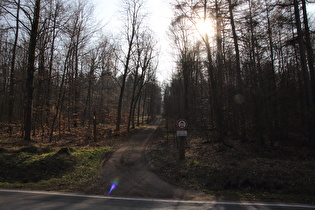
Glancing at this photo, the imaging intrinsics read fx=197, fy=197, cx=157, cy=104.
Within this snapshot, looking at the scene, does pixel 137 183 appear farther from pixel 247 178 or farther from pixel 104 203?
pixel 247 178

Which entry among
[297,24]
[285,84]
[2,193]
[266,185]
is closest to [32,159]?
[2,193]

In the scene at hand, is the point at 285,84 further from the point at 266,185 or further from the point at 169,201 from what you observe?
the point at 169,201

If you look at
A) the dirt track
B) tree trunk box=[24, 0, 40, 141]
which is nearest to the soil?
the dirt track

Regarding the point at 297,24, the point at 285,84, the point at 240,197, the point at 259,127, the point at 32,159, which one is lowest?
the point at 240,197

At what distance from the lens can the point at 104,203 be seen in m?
5.21

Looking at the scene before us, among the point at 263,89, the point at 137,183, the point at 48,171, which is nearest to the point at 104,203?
the point at 137,183

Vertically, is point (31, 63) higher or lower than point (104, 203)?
higher

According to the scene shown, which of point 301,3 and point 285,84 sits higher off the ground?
point 301,3

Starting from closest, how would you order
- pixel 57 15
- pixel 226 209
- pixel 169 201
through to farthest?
pixel 226 209 < pixel 169 201 < pixel 57 15

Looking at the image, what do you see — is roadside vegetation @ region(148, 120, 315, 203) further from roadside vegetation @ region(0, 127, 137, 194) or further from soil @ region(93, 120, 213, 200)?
roadside vegetation @ region(0, 127, 137, 194)

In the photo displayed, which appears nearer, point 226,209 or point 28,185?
point 226,209

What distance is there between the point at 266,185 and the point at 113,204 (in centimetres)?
498

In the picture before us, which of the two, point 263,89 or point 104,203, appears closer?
point 104,203

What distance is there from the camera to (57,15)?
1377 centimetres
